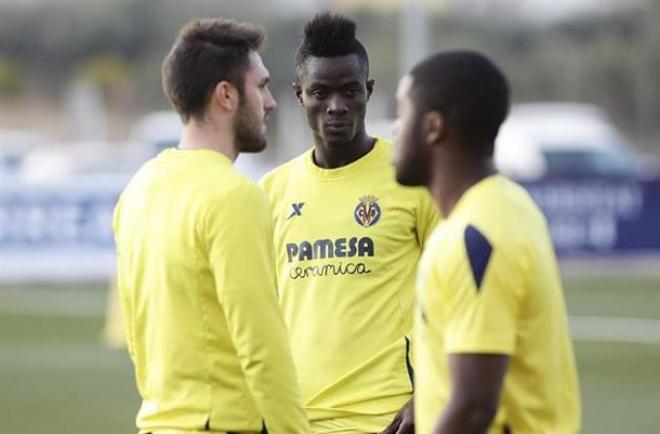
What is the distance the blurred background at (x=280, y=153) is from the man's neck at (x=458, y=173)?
3253 millimetres

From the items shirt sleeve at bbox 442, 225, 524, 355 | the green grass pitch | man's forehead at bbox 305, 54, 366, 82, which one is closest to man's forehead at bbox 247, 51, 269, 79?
man's forehead at bbox 305, 54, 366, 82

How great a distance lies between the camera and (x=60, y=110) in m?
55.0

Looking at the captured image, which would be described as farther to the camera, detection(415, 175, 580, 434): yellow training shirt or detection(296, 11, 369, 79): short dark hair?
detection(296, 11, 369, 79): short dark hair

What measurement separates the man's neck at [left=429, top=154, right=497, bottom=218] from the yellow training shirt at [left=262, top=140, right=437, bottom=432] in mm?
1707

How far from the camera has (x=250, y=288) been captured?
5344 mm

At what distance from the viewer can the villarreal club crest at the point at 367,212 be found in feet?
21.2

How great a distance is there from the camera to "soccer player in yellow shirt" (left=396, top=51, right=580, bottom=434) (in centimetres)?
452

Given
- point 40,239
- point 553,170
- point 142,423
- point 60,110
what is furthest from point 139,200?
point 60,110

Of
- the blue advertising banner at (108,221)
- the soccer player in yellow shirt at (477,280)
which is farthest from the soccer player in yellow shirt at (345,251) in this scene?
the blue advertising banner at (108,221)

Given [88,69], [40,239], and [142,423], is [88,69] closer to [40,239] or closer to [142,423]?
[40,239]

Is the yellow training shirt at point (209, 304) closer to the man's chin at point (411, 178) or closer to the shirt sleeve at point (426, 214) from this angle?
the man's chin at point (411, 178)

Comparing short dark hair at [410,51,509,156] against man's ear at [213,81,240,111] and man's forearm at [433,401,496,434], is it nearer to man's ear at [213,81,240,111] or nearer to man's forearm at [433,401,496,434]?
man's forearm at [433,401,496,434]

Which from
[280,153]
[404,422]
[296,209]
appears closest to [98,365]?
[296,209]

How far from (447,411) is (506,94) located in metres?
0.87
